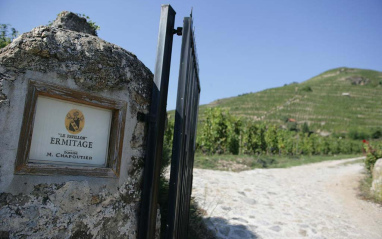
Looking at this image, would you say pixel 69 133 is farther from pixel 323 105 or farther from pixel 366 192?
pixel 323 105

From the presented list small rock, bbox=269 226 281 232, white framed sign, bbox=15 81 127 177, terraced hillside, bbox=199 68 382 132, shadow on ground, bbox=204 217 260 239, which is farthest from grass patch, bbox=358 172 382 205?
terraced hillside, bbox=199 68 382 132

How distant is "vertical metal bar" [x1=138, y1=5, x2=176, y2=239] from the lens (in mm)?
1706

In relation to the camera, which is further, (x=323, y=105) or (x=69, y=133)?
(x=323, y=105)

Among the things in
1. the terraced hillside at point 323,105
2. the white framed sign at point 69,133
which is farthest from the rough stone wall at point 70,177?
the terraced hillside at point 323,105

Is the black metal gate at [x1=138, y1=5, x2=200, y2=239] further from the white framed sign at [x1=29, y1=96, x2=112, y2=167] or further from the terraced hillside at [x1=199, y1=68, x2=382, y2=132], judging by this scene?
the terraced hillside at [x1=199, y1=68, x2=382, y2=132]

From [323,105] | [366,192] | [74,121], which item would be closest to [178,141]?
[74,121]

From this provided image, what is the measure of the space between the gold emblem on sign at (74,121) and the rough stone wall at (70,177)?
0.49ft

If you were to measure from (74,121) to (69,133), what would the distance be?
74 mm

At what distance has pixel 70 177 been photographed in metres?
1.43

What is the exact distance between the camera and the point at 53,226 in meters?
1.35

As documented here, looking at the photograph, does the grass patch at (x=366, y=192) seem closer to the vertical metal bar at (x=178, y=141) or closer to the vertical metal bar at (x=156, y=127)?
the vertical metal bar at (x=178, y=141)

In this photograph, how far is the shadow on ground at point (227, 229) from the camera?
3.77 metres

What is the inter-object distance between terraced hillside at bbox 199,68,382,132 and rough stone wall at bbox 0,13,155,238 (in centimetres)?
3417

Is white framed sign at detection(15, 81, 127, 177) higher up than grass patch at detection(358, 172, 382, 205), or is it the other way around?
white framed sign at detection(15, 81, 127, 177)
